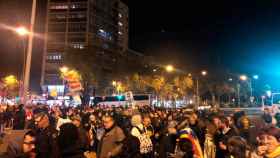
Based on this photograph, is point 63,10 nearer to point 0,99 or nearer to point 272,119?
point 0,99

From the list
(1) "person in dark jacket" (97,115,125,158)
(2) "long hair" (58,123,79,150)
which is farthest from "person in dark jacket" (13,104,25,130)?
(2) "long hair" (58,123,79,150)

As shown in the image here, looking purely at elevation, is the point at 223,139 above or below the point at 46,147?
below

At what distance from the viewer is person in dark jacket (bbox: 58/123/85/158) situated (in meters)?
4.21

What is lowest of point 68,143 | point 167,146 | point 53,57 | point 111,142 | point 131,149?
point 167,146

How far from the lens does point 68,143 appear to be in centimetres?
425

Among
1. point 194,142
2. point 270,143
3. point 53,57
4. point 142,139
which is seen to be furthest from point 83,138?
point 53,57

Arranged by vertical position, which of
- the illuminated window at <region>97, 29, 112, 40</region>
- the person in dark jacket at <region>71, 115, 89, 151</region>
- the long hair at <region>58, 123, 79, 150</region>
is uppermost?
the illuminated window at <region>97, 29, 112, 40</region>

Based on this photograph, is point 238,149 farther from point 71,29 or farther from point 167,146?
point 71,29

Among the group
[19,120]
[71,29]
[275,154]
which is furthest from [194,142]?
[71,29]

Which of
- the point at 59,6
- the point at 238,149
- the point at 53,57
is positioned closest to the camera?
the point at 238,149

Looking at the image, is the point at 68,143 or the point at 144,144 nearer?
the point at 68,143

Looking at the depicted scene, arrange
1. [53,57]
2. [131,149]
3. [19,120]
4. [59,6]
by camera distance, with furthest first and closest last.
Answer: [59,6]
[53,57]
[19,120]
[131,149]

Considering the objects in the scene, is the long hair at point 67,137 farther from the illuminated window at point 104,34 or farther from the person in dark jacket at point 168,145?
the illuminated window at point 104,34

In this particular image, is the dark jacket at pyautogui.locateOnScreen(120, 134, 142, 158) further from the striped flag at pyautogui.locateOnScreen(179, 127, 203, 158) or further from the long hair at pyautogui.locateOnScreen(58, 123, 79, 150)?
the long hair at pyautogui.locateOnScreen(58, 123, 79, 150)
